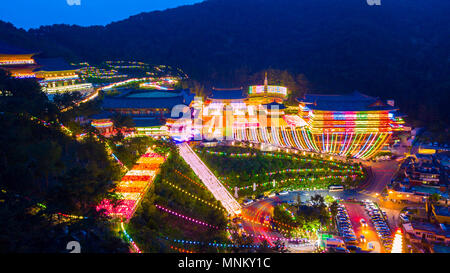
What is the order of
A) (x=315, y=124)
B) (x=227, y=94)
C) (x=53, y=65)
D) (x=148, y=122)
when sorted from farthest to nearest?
(x=227, y=94), (x=315, y=124), (x=53, y=65), (x=148, y=122)

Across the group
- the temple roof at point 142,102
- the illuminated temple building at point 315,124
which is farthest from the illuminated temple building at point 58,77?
the illuminated temple building at point 315,124

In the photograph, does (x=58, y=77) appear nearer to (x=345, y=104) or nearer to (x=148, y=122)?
(x=148, y=122)

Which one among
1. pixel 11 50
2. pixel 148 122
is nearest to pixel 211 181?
pixel 148 122

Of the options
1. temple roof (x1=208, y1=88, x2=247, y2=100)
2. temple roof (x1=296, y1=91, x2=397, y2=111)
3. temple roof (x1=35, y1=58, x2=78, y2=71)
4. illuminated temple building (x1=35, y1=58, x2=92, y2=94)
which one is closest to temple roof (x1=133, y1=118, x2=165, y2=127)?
illuminated temple building (x1=35, y1=58, x2=92, y2=94)

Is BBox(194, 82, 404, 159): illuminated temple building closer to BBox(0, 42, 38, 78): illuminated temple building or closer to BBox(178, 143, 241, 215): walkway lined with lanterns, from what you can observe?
BBox(178, 143, 241, 215): walkway lined with lanterns

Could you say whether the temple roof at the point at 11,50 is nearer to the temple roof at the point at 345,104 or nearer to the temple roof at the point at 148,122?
the temple roof at the point at 148,122
